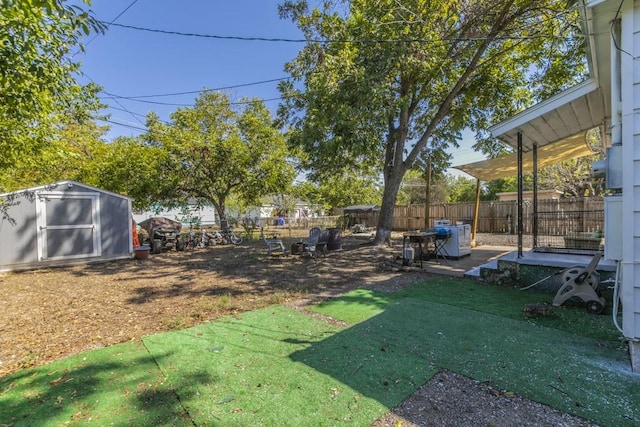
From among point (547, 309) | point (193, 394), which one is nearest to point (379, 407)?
point (193, 394)

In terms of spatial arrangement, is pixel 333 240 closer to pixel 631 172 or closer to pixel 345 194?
pixel 631 172

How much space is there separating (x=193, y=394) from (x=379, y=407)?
1.46 meters

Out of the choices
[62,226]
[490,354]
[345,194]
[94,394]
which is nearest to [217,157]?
[62,226]

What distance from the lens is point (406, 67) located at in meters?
8.27

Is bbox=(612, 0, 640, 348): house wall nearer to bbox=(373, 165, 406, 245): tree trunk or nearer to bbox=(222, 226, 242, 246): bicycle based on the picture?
bbox=(373, 165, 406, 245): tree trunk

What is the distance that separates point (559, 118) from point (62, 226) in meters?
12.8

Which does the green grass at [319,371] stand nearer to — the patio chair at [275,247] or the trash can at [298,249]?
the trash can at [298,249]

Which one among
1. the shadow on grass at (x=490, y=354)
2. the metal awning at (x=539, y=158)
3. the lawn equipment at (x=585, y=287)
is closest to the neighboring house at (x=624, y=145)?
the shadow on grass at (x=490, y=354)

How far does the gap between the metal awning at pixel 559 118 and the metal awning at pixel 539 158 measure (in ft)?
2.64

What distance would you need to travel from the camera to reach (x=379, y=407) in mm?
2203

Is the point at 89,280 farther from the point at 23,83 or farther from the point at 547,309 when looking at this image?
the point at 547,309

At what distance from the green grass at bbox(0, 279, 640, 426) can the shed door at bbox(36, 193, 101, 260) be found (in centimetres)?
775

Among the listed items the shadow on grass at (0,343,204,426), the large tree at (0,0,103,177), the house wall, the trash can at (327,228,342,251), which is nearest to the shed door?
the large tree at (0,0,103,177)

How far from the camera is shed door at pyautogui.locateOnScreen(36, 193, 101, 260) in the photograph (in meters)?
8.63
